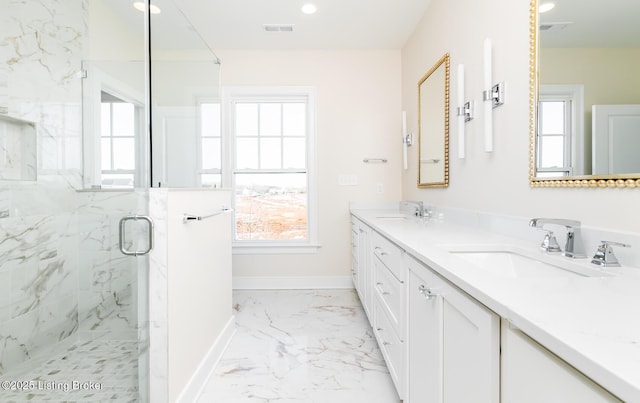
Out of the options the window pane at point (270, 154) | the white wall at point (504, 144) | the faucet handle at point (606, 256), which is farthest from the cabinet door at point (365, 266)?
the faucet handle at point (606, 256)

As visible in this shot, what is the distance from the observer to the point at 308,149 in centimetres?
358

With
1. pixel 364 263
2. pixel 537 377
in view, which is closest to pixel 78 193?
pixel 537 377

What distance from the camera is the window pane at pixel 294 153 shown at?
362cm

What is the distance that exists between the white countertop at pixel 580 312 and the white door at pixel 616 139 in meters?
0.33

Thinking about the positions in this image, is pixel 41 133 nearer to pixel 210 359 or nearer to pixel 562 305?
pixel 210 359

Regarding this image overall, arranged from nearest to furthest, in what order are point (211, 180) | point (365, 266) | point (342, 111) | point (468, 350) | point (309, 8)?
1. point (468, 350)
2. point (211, 180)
3. point (365, 266)
4. point (309, 8)
5. point (342, 111)

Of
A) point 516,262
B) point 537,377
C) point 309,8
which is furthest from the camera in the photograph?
point 309,8

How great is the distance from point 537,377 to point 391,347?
122 centimetres

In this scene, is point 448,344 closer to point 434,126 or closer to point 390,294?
point 390,294

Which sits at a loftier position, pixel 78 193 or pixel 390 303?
pixel 78 193

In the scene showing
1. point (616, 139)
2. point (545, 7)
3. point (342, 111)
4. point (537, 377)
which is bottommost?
point (537, 377)

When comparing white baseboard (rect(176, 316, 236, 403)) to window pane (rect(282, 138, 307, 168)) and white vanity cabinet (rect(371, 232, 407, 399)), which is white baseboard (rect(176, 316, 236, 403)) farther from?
window pane (rect(282, 138, 307, 168))

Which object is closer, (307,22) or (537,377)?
(537,377)

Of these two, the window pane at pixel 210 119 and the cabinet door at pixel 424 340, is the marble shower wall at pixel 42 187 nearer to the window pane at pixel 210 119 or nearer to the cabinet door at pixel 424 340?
the window pane at pixel 210 119
